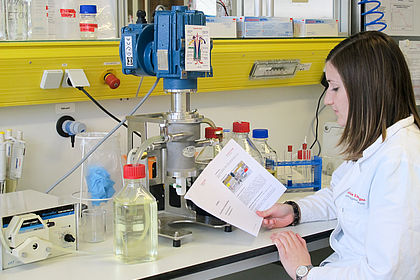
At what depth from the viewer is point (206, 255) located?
1.55 meters

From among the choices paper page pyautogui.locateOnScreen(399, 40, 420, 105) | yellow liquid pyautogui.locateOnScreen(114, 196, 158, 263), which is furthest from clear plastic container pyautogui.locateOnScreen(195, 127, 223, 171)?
paper page pyautogui.locateOnScreen(399, 40, 420, 105)

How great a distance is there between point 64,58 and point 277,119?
1.17m

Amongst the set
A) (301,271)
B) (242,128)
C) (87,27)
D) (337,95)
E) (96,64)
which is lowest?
(301,271)

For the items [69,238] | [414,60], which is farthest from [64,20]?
[414,60]

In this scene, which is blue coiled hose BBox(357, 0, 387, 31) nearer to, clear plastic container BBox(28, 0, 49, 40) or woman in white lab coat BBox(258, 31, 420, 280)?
woman in white lab coat BBox(258, 31, 420, 280)

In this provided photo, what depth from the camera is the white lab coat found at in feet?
4.39

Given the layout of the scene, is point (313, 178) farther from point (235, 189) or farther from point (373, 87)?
point (373, 87)

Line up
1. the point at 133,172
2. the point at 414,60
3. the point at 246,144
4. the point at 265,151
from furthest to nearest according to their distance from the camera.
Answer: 1. the point at 414,60
2. the point at 265,151
3. the point at 246,144
4. the point at 133,172

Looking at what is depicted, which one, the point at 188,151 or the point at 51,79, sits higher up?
the point at 51,79

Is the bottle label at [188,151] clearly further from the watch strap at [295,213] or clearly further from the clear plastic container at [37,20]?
the clear plastic container at [37,20]

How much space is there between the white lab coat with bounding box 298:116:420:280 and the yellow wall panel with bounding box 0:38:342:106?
870mm

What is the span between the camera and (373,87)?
1.48 m

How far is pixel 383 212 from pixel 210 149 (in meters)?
0.75

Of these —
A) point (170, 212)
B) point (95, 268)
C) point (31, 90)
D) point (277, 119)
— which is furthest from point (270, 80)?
point (95, 268)
